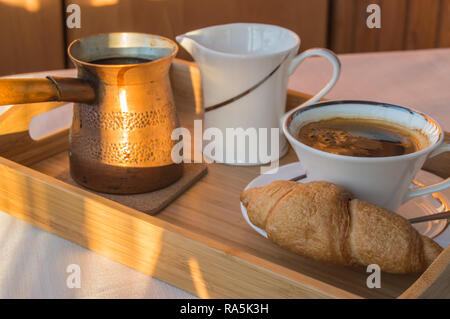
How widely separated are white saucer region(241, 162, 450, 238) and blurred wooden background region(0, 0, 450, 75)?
812mm

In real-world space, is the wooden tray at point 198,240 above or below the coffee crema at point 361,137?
below

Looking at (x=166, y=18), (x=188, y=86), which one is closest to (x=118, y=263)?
(x=188, y=86)

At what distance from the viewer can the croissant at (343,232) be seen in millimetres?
446

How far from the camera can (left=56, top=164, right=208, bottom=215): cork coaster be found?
57 centimetres

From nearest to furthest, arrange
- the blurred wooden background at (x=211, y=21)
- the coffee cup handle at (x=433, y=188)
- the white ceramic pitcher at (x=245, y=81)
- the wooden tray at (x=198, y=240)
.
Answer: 1. the wooden tray at (x=198, y=240)
2. the coffee cup handle at (x=433, y=188)
3. the white ceramic pitcher at (x=245, y=81)
4. the blurred wooden background at (x=211, y=21)

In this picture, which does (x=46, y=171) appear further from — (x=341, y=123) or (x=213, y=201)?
(x=341, y=123)

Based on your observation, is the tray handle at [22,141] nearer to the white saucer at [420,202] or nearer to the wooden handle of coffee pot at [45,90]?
the wooden handle of coffee pot at [45,90]

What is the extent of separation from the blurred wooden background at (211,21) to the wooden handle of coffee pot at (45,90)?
0.77 m

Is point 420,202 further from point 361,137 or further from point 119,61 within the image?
point 119,61

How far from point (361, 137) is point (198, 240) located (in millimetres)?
206

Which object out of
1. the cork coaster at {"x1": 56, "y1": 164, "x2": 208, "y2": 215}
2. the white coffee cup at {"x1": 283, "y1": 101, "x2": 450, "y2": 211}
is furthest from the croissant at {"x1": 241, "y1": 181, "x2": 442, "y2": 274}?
the cork coaster at {"x1": 56, "y1": 164, "x2": 208, "y2": 215}

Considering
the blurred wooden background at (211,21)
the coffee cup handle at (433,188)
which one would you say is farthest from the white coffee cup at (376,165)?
the blurred wooden background at (211,21)

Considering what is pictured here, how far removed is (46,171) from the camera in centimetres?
66

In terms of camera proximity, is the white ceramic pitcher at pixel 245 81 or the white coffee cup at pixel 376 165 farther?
the white ceramic pitcher at pixel 245 81
